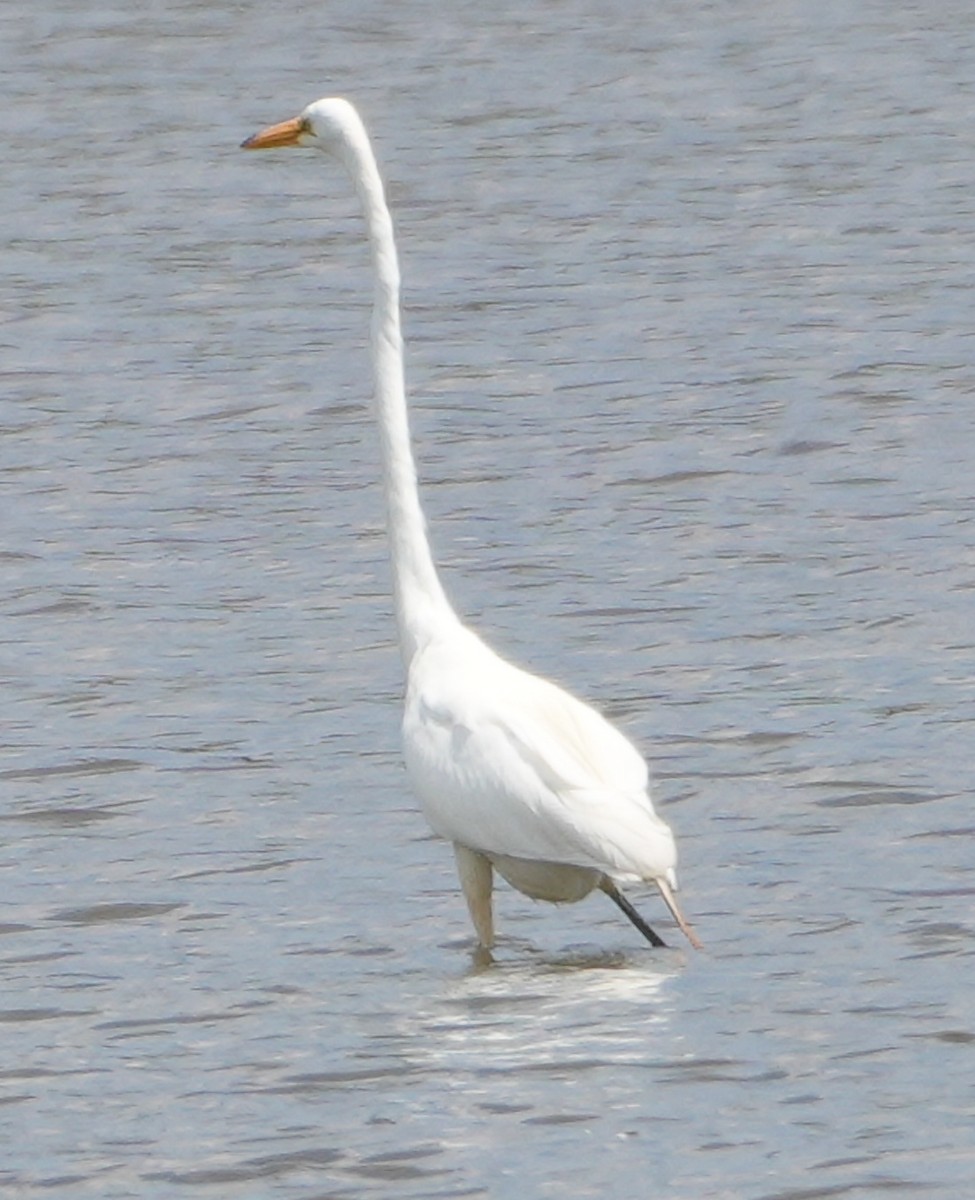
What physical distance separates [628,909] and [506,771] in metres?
Answer: 0.44

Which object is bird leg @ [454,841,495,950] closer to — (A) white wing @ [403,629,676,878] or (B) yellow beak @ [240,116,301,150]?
(A) white wing @ [403,629,676,878]

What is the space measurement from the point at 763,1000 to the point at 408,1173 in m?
1.16

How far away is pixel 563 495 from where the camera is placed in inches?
464

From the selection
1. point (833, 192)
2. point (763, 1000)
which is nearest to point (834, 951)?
point (763, 1000)

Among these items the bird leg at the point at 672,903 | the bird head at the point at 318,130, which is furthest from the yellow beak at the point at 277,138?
the bird leg at the point at 672,903

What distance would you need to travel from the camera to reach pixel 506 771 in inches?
281

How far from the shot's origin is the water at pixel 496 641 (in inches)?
252

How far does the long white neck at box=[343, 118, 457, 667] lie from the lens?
774 cm

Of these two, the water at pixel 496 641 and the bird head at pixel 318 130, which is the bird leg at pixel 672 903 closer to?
the water at pixel 496 641

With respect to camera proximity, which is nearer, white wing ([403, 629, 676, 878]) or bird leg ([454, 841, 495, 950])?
white wing ([403, 629, 676, 878])

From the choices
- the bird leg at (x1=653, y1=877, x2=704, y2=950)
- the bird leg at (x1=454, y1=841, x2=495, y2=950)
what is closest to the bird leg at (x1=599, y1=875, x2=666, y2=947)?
the bird leg at (x1=653, y1=877, x2=704, y2=950)

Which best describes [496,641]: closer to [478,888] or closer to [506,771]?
[478,888]

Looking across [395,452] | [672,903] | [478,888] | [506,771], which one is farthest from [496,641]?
[672,903]

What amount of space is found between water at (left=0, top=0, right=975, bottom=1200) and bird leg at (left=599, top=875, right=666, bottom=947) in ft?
0.28
